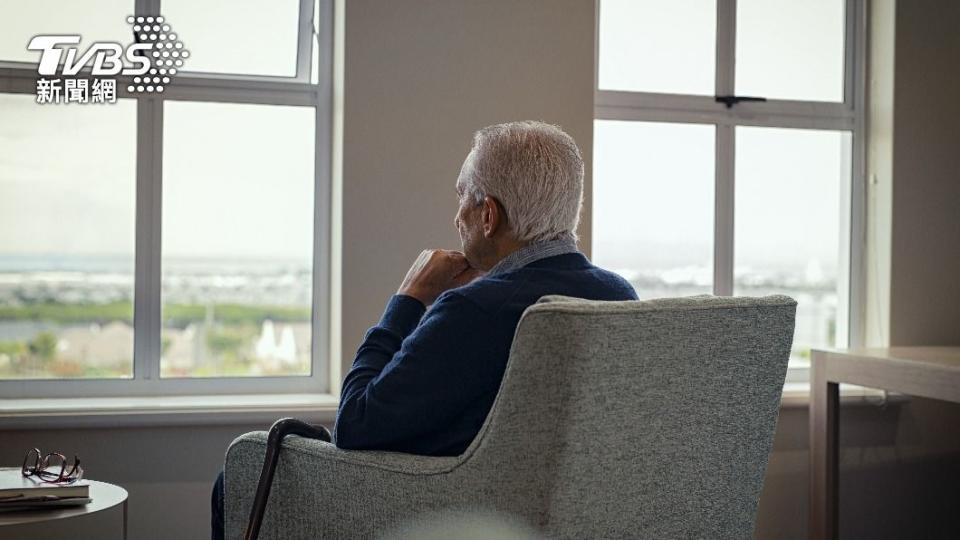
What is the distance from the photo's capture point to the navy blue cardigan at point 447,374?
1736 millimetres

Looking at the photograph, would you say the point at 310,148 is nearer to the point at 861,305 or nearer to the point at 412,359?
the point at 412,359

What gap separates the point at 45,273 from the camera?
326cm

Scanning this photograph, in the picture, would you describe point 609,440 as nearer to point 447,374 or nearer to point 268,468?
point 447,374

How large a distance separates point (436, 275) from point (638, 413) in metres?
0.61

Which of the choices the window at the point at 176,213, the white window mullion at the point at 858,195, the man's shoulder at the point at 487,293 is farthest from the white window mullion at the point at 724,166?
the man's shoulder at the point at 487,293

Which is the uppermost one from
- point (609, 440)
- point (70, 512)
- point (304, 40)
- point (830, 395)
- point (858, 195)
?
point (304, 40)

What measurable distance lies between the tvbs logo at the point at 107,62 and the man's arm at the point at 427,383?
1940 millimetres

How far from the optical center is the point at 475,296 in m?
1.76

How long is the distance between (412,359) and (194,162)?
1.88 m

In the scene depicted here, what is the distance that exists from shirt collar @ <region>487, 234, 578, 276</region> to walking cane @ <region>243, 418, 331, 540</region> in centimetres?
47

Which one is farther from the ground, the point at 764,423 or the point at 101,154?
the point at 101,154

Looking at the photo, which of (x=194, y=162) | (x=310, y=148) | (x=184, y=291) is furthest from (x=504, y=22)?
(x=184, y=291)

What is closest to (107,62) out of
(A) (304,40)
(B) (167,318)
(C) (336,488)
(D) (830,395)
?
(A) (304,40)

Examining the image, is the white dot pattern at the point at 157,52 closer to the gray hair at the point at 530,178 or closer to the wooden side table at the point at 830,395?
the gray hair at the point at 530,178
